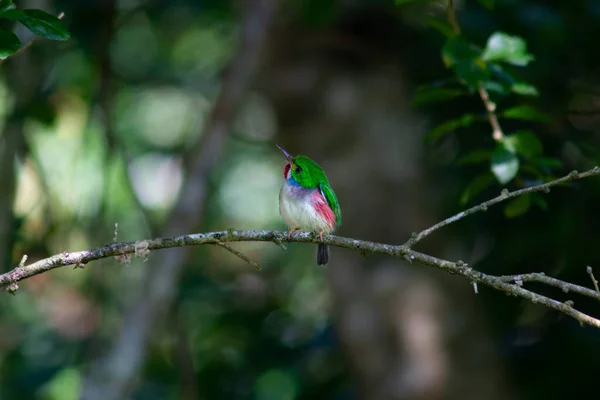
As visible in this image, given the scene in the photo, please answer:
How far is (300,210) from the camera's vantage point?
4.51m

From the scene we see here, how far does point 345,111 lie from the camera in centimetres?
770

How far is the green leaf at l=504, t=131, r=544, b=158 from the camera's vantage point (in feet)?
13.0

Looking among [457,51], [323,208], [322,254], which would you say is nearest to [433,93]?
[457,51]

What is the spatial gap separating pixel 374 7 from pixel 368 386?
363cm

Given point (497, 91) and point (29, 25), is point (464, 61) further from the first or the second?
point (29, 25)

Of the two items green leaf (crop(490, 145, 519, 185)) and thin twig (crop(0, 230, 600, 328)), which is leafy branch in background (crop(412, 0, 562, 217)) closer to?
green leaf (crop(490, 145, 519, 185))

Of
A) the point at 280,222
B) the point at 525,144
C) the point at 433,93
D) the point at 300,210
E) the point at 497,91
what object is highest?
the point at 497,91

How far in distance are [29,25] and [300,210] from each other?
1.96 m

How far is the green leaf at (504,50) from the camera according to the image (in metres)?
3.96

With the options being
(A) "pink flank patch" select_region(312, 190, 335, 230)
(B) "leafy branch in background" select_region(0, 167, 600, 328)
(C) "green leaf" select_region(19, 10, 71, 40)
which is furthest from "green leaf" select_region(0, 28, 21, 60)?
(A) "pink flank patch" select_region(312, 190, 335, 230)

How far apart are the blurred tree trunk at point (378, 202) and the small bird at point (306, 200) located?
2649 millimetres

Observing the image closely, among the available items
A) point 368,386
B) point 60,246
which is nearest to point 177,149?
point 60,246

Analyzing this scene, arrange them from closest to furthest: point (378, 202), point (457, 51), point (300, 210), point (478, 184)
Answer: point (457, 51)
point (478, 184)
point (300, 210)
point (378, 202)

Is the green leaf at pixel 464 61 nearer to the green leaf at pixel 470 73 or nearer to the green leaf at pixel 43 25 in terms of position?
the green leaf at pixel 470 73
